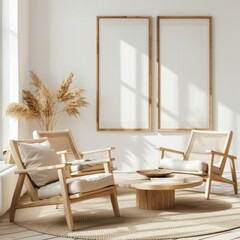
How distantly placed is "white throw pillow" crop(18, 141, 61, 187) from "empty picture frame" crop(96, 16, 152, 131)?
3418 mm

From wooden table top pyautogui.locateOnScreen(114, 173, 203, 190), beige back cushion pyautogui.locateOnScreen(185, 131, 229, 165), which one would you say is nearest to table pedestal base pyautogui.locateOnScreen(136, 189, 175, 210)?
wooden table top pyautogui.locateOnScreen(114, 173, 203, 190)

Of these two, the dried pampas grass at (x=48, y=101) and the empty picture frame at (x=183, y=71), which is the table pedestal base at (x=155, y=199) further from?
the empty picture frame at (x=183, y=71)

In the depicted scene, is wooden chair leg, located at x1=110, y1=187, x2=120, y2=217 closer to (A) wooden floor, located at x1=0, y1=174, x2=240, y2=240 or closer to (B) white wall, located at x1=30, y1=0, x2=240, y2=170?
(A) wooden floor, located at x1=0, y1=174, x2=240, y2=240

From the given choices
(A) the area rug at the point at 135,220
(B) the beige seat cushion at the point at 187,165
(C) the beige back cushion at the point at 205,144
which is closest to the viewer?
(A) the area rug at the point at 135,220

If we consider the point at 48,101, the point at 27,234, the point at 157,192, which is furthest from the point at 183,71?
the point at 27,234

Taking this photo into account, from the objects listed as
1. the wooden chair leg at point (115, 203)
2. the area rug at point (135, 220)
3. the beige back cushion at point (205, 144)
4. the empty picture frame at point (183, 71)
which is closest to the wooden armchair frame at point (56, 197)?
the wooden chair leg at point (115, 203)

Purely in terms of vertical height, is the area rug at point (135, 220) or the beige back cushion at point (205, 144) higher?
the beige back cushion at point (205, 144)

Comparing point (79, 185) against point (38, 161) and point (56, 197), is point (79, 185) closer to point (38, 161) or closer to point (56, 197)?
point (56, 197)

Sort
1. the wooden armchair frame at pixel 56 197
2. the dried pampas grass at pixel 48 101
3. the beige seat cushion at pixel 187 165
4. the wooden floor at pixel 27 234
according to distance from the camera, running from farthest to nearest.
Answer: the dried pampas grass at pixel 48 101 → the beige seat cushion at pixel 187 165 → the wooden armchair frame at pixel 56 197 → the wooden floor at pixel 27 234

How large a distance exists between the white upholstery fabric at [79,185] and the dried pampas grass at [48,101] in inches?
121

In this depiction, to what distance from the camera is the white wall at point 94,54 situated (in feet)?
26.6

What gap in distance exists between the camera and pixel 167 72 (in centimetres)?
815

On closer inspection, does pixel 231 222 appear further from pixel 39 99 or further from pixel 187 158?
pixel 39 99

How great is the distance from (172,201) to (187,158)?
1.59 meters
